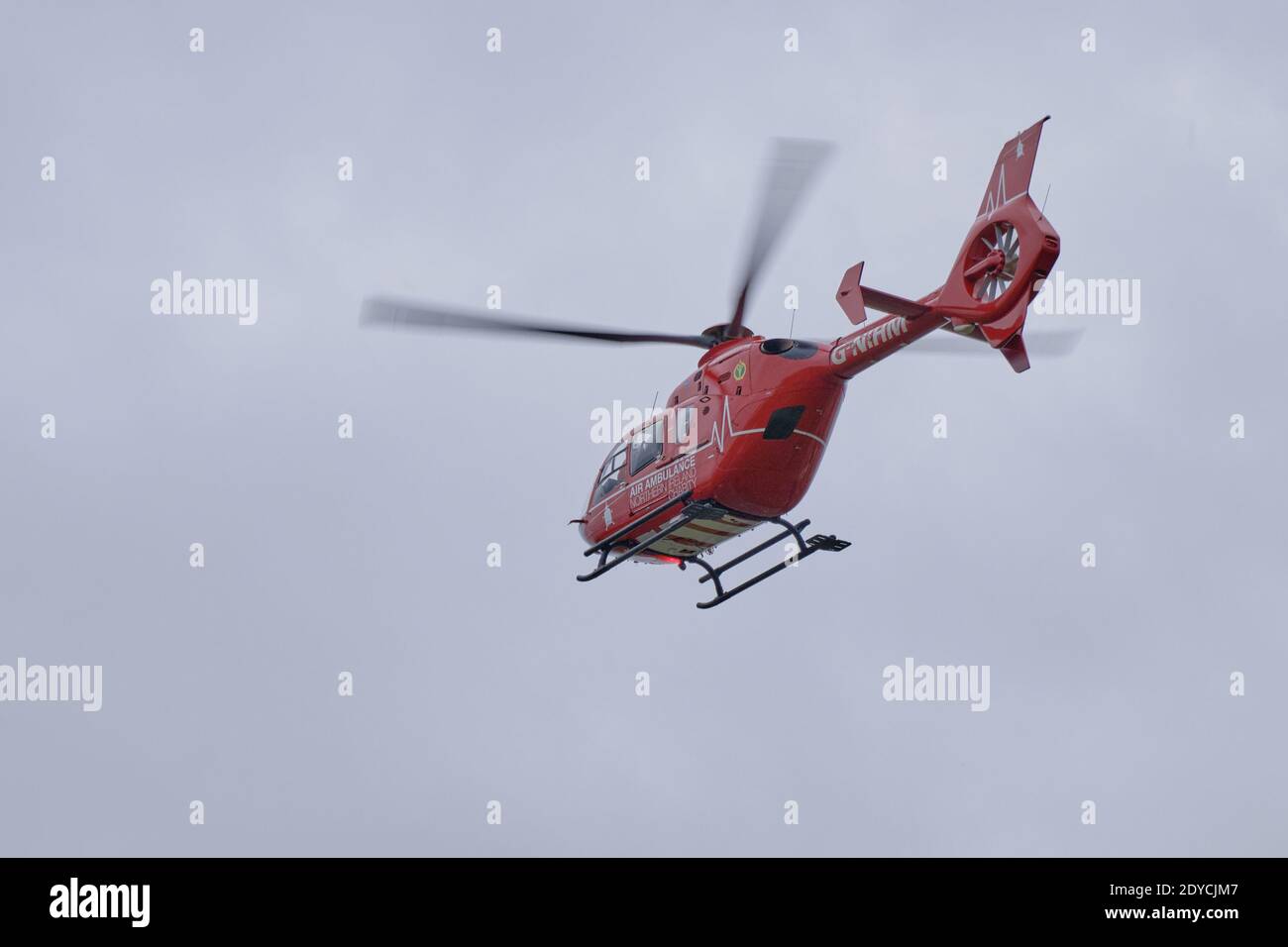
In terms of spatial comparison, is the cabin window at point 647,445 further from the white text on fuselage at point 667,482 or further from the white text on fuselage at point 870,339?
the white text on fuselage at point 870,339

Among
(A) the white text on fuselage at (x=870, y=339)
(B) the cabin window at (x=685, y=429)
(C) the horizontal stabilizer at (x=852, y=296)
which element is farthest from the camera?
(B) the cabin window at (x=685, y=429)

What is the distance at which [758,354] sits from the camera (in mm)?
21984

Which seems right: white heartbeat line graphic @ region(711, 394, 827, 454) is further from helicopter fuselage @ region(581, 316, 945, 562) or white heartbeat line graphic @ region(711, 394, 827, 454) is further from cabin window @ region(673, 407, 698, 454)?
cabin window @ region(673, 407, 698, 454)

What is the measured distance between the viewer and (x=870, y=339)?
68.1 ft

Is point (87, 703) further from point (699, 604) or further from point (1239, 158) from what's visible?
point (1239, 158)

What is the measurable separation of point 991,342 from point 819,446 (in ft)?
10.1

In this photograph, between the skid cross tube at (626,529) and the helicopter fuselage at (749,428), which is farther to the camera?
the skid cross tube at (626,529)

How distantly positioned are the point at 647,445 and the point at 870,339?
4204mm

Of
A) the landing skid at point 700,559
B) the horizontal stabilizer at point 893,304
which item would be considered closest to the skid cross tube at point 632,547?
the landing skid at point 700,559

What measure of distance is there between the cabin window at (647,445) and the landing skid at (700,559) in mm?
808

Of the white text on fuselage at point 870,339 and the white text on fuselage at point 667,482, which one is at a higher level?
the white text on fuselage at point 870,339

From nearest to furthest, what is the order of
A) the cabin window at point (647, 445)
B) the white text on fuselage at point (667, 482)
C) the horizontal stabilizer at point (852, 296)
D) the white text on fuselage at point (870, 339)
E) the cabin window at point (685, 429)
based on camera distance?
the horizontal stabilizer at point (852, 296), the white text on fuselage at point (870, 339), the white text on fuselage at point (667, 482), the cabin window at point (685, 429), the cabin window at point (647, 445)

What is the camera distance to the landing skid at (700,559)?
22.6m

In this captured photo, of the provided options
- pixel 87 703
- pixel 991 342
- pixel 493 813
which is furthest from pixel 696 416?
pixel 87 703
